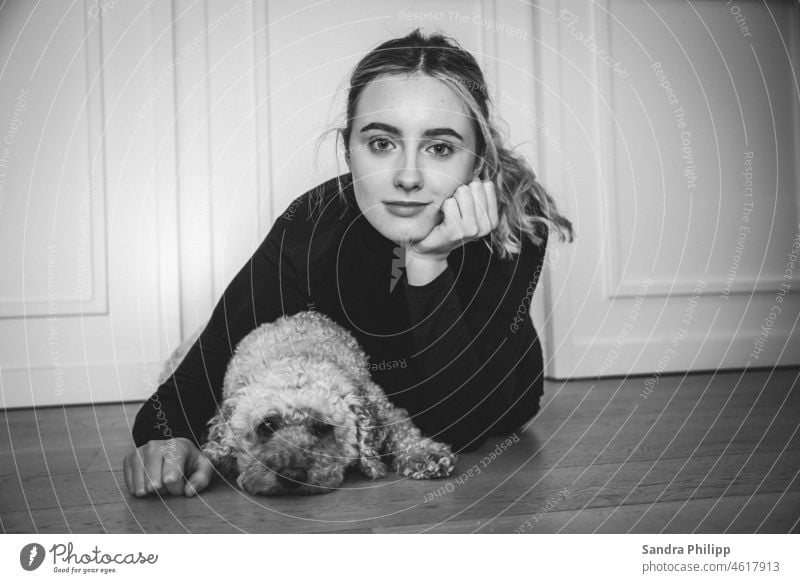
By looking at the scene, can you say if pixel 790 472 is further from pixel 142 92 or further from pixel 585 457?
pixel 142 92

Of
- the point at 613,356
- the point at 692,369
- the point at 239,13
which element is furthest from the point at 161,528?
the point at 692,369

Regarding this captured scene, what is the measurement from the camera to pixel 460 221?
51.9 inches

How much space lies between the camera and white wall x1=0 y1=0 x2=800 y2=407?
1.37 metres

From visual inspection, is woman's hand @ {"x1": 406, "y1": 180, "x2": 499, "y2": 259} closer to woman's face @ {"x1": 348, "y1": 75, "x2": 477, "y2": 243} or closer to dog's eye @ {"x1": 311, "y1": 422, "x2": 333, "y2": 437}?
woman's face @ {"x1": 348, "y1": 75, "x2": 477, "y2": 243}

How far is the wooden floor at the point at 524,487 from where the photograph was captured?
0.98m

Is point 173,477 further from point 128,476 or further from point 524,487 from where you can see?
point 524,487

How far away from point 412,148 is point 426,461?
0.66 metres

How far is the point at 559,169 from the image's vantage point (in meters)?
1.72

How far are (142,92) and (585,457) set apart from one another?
1.30m
